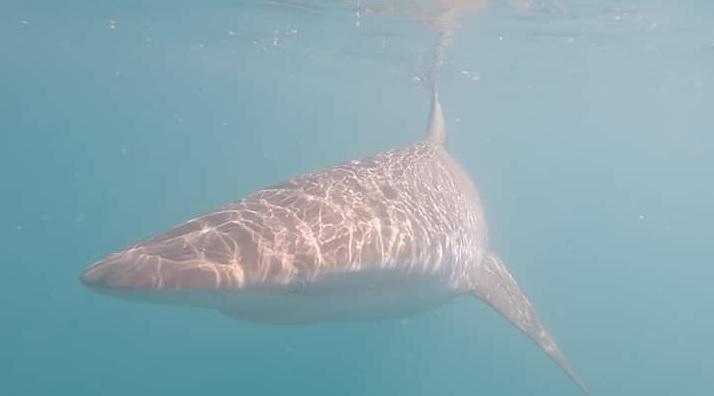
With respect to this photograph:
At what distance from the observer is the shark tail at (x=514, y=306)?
859cm

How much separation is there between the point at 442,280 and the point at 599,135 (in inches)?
2829

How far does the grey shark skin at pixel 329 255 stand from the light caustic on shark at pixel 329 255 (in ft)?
0.04

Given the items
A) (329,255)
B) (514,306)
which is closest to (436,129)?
(514,306)

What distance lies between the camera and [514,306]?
9.05 m

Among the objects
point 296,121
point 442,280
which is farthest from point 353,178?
point 296,121

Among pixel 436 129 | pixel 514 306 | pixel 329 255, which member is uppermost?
pixel 329 255

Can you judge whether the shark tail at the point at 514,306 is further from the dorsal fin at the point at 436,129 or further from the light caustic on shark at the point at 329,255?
the dorsal fin at the point at 436,129

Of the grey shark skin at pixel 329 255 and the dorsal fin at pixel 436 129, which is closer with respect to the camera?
the grey shark skin at pixel 329 255

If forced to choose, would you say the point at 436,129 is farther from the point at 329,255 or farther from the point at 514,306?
the point at 329,255

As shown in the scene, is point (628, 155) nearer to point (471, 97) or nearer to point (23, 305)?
point (471, 97)

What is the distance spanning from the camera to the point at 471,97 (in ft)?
153

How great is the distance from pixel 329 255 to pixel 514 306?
15.2 feet

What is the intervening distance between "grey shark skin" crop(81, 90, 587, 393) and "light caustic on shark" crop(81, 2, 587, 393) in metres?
0.01

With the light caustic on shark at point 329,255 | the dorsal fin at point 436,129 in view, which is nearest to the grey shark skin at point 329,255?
the light caustic on shark at point 329,255
